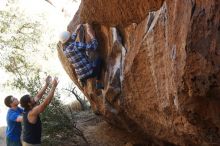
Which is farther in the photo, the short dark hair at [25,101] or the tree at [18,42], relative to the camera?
the tree at [18,42]

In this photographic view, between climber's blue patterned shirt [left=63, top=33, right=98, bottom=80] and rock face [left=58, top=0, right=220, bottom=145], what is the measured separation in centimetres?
27

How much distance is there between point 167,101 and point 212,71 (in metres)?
1.55

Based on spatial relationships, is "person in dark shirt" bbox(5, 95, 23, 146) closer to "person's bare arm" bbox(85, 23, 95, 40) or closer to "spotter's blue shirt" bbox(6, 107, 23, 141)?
"spotter's blue shirt" bbox(6, 107, 23, 141)

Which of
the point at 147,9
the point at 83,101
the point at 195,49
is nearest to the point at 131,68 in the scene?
the point at 147,9

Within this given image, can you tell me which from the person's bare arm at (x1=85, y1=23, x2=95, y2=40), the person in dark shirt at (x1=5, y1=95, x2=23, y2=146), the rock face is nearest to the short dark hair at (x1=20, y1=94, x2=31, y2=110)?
the person in dark shirt at (x1=5, y1=95, x2=23, y2=146)

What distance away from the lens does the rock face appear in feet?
13.6

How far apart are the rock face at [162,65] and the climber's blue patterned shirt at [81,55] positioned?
10.5 inches

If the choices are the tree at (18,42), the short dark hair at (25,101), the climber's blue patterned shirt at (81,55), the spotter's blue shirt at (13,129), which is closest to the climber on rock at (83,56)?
the climber's blue patterned shirt at (81,55)

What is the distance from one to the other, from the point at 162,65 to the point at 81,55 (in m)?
2.91

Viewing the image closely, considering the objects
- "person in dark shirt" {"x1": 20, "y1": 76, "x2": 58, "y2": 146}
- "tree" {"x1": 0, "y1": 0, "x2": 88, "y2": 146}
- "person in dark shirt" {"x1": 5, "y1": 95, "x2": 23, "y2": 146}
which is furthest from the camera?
"tree" {"x1": 0, "y1": 0, "x2": 88, "y2": 146}

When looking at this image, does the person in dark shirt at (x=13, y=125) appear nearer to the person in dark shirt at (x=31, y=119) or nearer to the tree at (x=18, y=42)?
the person in dark shirt at (x=31, y=119)

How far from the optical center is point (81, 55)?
26.3 ft

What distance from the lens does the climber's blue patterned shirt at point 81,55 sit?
26.4ft

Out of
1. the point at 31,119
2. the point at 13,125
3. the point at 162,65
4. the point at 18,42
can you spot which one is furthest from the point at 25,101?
the point at 18,42
